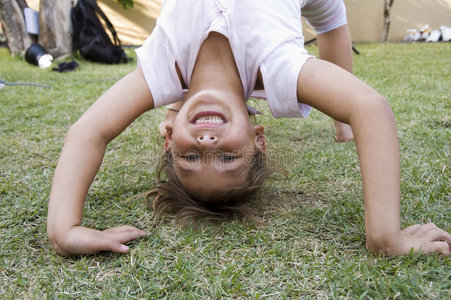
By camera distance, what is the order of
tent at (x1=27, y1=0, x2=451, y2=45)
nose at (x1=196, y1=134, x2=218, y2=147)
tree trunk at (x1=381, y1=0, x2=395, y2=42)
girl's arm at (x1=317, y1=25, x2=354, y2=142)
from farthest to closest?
tree trunk at (x1=381, y1=0, x2=395, y2=42)
tent at (x1=27, y1=0, x2=451, y2=45)
girl's arm at (x1=317, y1=25, x2=354, y2=142)
nose at (x1=196, y1=134, x2=218, y2=147)

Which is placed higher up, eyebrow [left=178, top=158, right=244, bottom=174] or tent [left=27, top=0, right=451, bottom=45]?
eyebrow [left=178, top=158, right=244, bottom=174]

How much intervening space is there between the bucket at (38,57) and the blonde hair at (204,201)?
4644mm

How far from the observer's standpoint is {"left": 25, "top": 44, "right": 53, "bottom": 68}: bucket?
5.61 meters

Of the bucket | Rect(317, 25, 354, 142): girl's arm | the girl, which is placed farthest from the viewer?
the bucket

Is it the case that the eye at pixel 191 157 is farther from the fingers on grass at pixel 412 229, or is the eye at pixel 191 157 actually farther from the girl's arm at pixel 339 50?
the girl's arm at pixel 339 50

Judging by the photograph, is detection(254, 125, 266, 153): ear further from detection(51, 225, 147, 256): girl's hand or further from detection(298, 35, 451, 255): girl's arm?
detection(51, 225, 147, 256): girl's hand

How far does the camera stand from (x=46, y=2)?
5.89 meters

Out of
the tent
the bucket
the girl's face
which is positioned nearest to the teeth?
the girl's face

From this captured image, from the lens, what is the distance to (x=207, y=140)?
145 cm

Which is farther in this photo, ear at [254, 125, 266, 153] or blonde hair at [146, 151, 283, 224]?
ear at [254, 125, 266, 153]

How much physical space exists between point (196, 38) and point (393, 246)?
1172 millimetres

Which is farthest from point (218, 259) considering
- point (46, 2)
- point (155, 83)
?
point (46, 2)

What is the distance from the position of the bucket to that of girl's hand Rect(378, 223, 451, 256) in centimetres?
542

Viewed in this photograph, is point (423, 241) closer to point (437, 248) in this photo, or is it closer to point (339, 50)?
point (437, 248)
